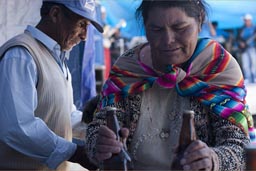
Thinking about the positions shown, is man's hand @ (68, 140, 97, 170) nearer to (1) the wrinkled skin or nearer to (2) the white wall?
(1) the wrinkled skin

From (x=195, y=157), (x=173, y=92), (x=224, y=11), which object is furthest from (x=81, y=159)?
(x=224, y=11)

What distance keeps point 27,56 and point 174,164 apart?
102 cm

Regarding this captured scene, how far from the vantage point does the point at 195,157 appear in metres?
1.79

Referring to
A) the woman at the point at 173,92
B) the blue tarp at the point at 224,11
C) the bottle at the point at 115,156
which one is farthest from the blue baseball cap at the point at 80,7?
the blue tarp at the point at 224,11

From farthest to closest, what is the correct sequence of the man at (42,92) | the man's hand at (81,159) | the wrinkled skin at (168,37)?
the man's hand at (81,159)
the man at (42,92)
the wrinkled skin at (168,37)

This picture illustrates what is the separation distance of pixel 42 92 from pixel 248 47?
13.5 metres

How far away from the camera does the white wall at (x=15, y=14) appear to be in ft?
12.8

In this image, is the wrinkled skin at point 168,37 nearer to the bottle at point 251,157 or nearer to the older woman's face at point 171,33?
the older woman's face at point 171,33

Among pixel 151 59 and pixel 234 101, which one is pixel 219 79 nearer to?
pixel 234 101

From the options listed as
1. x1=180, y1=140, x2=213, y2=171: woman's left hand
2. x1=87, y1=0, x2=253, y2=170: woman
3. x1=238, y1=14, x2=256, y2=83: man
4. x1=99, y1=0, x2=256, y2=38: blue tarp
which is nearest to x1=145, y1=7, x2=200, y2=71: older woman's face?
x1=87, y1=0, x2=253, y2=170: woman

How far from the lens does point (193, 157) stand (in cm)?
179

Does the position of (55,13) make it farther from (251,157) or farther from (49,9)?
(251,157)

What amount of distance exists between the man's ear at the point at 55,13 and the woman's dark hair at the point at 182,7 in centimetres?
66

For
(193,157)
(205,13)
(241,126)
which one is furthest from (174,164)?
(205,13)
